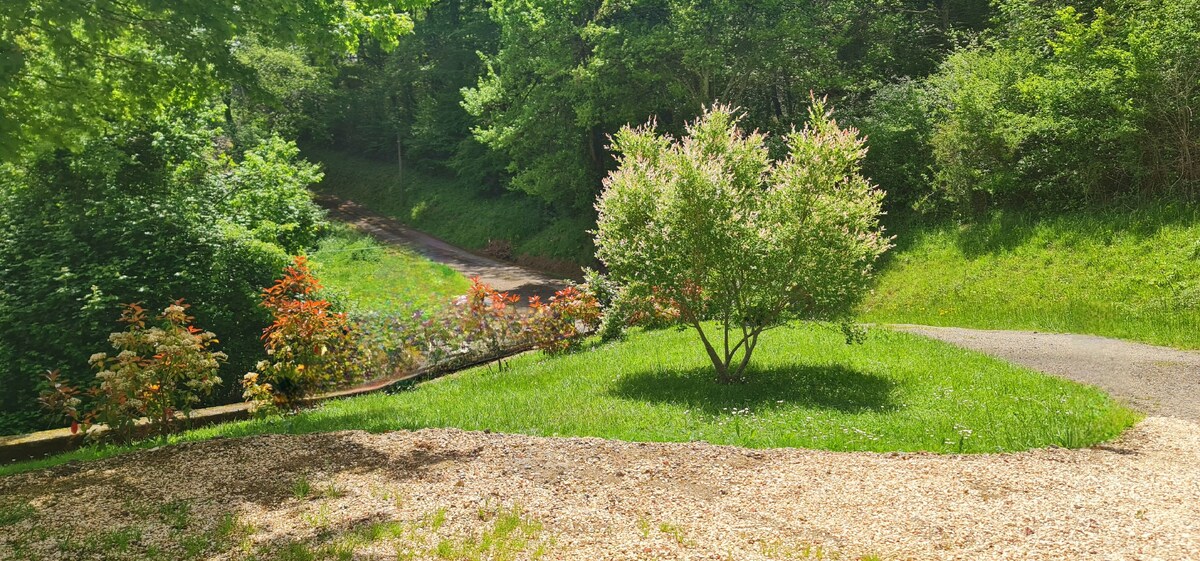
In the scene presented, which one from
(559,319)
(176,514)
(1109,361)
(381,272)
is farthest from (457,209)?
(176,514)

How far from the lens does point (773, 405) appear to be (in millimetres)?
9453

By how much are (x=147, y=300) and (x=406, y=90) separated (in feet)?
118

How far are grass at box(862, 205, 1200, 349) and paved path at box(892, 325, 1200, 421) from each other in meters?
0.84

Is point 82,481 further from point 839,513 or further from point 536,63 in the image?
point 536,63

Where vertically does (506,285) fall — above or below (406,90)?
below

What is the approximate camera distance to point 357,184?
44.2 m

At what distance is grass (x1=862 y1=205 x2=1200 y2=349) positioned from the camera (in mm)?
13992

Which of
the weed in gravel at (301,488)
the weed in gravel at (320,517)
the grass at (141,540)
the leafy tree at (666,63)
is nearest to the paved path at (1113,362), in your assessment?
the weed in gravel at (320,517)

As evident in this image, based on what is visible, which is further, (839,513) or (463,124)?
(463,124)

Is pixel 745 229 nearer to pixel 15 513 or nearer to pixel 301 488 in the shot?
pixel 301 488

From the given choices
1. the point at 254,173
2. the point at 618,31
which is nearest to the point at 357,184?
the point at 618,31

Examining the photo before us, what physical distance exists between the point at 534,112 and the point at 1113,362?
2088 centimetres

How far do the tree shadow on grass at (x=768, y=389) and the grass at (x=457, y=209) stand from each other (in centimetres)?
1700

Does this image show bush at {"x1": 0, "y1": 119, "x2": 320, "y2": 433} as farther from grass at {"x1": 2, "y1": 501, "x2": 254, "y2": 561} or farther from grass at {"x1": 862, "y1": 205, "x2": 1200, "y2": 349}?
grass at {"x1": 862, "y1": 205, "x2": 1200, "y2": 349}
